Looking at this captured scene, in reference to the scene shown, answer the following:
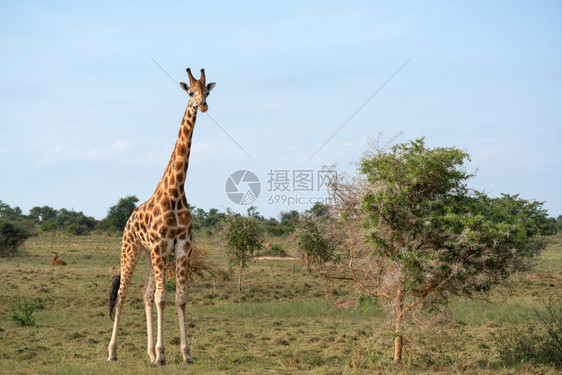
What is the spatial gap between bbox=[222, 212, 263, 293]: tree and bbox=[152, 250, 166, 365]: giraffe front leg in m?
14.4

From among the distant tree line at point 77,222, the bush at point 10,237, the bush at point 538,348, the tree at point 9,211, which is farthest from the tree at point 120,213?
the bush at point 538,348

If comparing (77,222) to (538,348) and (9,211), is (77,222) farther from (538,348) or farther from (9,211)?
(538,348)

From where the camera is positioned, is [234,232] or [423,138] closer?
[423,138]

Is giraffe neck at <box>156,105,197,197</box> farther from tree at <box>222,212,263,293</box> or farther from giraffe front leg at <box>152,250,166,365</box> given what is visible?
tree at <box>222,212,263,293</box>

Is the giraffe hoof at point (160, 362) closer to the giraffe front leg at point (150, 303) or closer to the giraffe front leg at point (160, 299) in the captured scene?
the giraffe front leg at point (160, 299)

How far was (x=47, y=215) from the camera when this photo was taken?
80.8 metres

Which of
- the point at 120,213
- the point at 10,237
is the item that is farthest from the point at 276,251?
the point at 120,213

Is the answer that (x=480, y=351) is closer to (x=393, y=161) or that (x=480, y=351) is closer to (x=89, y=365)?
(x=393, y=161)

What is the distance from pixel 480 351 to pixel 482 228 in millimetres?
4086

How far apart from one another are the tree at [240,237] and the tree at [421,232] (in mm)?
14719

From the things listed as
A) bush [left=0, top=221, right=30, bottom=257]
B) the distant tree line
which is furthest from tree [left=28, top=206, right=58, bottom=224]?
bush [left=0, top=221, right=30, bottom=257]

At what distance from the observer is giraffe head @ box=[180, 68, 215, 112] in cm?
1009

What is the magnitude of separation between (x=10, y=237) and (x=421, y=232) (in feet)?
115

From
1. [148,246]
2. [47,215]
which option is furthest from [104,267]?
[47,215]
